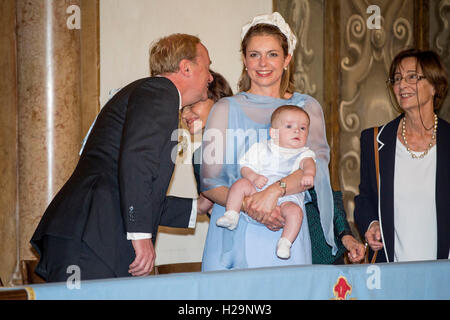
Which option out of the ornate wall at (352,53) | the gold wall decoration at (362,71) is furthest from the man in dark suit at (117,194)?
the gold wall decoration at (362,71)

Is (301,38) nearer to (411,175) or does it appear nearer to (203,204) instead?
(411,175)

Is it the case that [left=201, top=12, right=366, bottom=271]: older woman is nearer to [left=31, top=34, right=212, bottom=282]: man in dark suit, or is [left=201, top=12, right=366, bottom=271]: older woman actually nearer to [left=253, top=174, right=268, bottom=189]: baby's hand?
[left=253, top=174, right=268, bottom=189]: baby's hand

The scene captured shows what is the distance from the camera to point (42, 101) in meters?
4.18

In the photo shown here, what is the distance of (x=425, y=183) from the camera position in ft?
9.82

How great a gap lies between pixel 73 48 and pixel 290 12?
7.34 feet

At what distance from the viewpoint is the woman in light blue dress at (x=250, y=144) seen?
2424 mm

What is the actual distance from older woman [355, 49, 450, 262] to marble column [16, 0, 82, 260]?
92.4 inches

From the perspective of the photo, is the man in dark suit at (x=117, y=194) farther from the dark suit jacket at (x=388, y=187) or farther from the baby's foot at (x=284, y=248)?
the dark suit jacket at (x=388, y=187)

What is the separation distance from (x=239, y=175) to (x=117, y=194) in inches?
24.1

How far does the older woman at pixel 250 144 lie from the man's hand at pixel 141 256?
345 millimetres

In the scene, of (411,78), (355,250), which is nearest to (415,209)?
(355,250)

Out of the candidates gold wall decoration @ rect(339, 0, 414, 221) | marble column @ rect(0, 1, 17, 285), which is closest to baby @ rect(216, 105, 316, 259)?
marble column @ rect(0, 1, 17, 285)

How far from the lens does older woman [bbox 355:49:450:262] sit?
9.62ft

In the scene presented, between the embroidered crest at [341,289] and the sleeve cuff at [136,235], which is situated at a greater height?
the sleeve cuff at [136,235]
